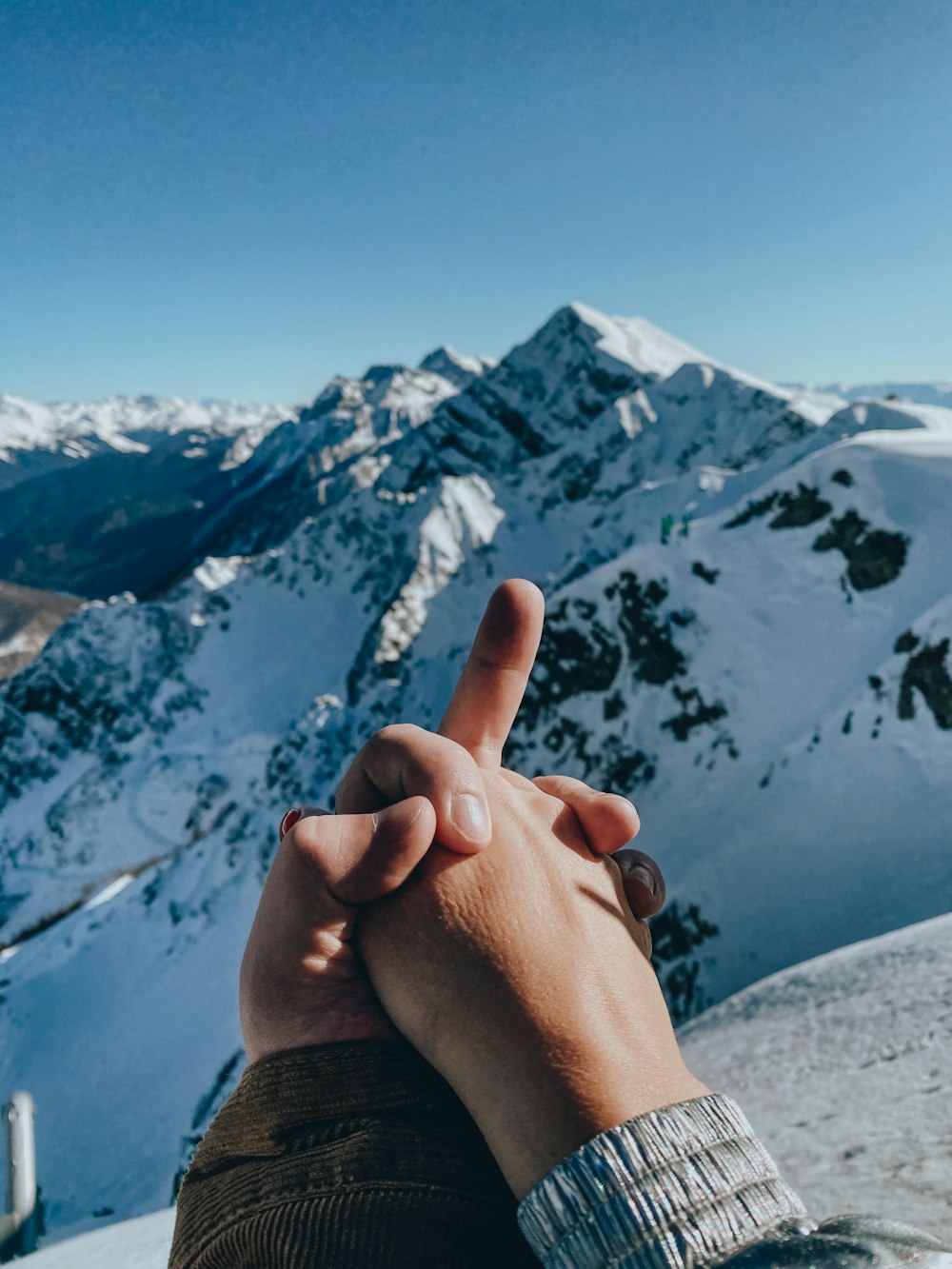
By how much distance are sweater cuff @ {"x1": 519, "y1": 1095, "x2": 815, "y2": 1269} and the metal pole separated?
19.8 ft

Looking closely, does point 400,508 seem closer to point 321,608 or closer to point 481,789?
point 321,608

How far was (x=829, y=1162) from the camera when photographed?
3488mm

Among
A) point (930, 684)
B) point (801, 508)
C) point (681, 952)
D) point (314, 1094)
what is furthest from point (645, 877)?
point (801, 508)

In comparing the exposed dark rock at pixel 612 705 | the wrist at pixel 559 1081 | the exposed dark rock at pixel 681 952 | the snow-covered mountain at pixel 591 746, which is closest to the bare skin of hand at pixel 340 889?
the wrist at pixel 559 1081

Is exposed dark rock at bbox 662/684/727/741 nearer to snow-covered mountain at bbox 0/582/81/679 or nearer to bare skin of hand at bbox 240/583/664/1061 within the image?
bare skin of hand at bbox 240/583/664/1061

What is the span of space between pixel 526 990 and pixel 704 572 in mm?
16484

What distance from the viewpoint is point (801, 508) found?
16062 millimetres

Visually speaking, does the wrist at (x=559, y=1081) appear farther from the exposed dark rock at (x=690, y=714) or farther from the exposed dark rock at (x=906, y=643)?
the exposed dark rock at (x=690, y=714)

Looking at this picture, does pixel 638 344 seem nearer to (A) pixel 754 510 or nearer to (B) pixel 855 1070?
(A) pixel 754 510

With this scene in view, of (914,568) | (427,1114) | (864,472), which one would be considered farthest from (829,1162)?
(864,472)

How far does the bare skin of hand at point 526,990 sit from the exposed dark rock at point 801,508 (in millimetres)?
16030

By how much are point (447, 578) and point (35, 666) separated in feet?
132

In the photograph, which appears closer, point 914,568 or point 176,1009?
point 914,568

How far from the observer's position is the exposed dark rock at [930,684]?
11.4 meters
